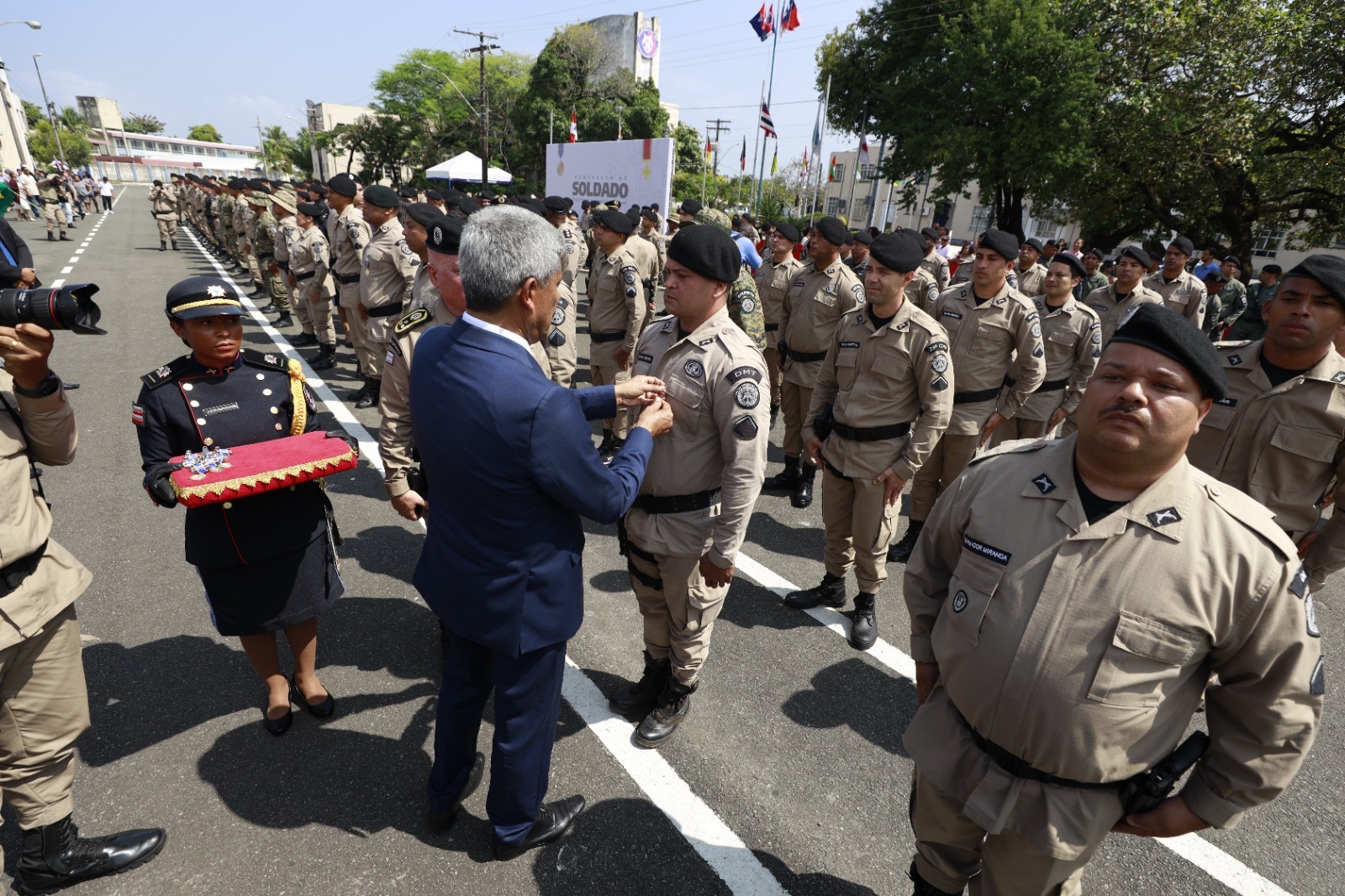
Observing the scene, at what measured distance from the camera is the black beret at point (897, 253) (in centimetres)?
371

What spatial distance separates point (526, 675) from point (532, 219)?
150cm

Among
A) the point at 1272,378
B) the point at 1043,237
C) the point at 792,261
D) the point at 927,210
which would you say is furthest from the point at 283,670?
the point at 927,210

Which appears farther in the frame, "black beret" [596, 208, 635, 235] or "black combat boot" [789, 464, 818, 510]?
"black beret" [596, 208, 635, 235]

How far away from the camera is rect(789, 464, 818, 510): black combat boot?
592cm

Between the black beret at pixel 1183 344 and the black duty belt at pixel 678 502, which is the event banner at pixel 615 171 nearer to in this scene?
the black duty belt at pixel 678 502

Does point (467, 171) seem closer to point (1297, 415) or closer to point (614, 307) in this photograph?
point (614, 307)

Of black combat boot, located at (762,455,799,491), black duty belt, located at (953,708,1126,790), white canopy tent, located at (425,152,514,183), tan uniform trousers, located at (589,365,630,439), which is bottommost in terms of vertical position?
black combat boot, located at (762,455,799,491)

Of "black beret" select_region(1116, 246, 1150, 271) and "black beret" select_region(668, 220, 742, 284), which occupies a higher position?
"black beret" select_region(668, 220, 742, 284)

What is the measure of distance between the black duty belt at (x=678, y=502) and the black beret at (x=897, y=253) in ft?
5.92

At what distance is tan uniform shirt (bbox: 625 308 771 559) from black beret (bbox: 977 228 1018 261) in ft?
9.94

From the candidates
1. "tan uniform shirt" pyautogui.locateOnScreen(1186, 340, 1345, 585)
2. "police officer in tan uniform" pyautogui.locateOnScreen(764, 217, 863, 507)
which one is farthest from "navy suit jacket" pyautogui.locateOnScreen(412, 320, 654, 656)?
"police officer in tan uniform" pyautogui.locateOnScreen(764, 217, 863, 507)

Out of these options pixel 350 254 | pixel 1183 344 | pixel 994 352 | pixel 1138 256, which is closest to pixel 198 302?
pixel 1183 344

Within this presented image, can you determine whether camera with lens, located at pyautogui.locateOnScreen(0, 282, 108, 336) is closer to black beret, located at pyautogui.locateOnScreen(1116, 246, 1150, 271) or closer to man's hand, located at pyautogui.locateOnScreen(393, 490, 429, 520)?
man's hand, located at pyautogui.locateOnScreen(393, 490, 429, 520)

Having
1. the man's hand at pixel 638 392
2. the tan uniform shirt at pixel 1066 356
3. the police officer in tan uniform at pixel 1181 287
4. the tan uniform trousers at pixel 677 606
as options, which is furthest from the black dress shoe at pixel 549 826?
the police officer in tan uniform at pixel 1181 287
